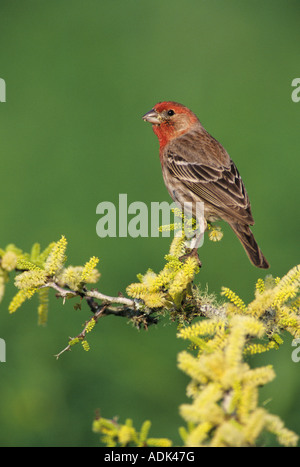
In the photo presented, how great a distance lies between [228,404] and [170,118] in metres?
3.78

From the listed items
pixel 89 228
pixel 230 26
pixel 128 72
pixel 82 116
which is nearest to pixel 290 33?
pixel 230 26

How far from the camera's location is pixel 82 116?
27.1 ft

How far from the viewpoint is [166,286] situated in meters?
2.82

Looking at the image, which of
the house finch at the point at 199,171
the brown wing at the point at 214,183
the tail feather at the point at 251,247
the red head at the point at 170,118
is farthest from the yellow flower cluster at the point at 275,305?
the red head at the point at 170,118

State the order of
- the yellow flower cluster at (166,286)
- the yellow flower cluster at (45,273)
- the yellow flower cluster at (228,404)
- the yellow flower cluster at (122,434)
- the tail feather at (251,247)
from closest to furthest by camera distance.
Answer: the yellow flower cluster at (228,404) → the yellow flower cluster at (122,434) → the yellow flower cluster at (45,273) → the yellow flower cluster at (166,286) → the tail feather at (251,247)

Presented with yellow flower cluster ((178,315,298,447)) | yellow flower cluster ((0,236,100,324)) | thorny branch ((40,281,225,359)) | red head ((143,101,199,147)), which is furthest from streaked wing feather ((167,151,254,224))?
yellow flower cluster ((178,315,298,447))

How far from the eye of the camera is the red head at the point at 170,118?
534cm

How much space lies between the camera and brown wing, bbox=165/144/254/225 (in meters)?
4.72

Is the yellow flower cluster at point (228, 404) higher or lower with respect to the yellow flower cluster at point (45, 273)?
lower

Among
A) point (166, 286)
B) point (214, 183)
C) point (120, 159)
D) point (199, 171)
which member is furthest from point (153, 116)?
point (166, 286)

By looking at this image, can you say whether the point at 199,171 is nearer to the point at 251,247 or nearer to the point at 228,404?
the point at 251,247

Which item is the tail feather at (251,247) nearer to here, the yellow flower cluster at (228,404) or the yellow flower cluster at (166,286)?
the yellow flower cluster at (166,286)

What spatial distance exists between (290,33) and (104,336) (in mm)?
5743

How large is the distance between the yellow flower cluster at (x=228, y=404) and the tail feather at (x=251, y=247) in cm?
236
